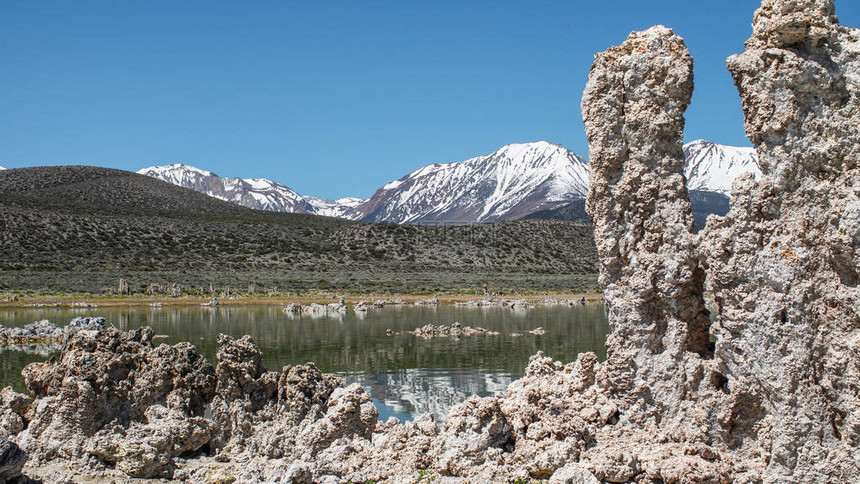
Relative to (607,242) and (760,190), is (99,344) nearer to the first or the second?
(607,242)

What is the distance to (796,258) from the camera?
8266mm

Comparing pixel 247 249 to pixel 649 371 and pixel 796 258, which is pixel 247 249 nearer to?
pixel 649 371

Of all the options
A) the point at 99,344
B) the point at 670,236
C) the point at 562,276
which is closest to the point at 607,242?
the point at 670,236

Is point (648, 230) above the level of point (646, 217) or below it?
below

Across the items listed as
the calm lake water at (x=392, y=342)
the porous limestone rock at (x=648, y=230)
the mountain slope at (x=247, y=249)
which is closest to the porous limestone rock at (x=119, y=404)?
the calm lake water at (x=392, y=342)

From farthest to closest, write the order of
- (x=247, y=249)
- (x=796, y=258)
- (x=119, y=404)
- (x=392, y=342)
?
1. (x=247, y=249)
2. (x=392, y=342)
3. (x=119, y=404)
4. (x=796, y=258)

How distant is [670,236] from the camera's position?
980cm

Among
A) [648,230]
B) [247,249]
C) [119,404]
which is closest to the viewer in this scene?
[648,230]

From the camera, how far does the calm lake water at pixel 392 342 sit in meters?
16.9

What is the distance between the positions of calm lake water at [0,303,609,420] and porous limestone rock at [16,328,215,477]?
348cm

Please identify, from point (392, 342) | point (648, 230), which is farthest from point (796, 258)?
point (392, 342)

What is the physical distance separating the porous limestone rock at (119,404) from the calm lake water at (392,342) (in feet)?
11.4

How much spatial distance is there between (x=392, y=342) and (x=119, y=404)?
1521 cm

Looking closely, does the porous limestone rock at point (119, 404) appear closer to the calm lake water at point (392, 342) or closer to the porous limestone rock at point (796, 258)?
the calm lake water at point (392, 342)
